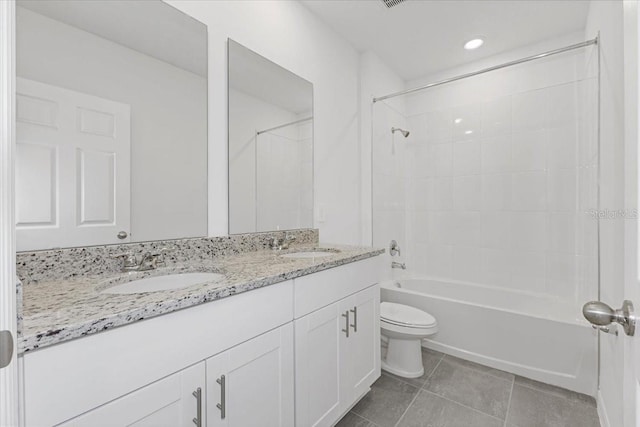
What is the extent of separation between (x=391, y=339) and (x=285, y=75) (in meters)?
1.97

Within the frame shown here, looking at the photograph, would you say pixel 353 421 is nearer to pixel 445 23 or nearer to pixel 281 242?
pixel 281 242

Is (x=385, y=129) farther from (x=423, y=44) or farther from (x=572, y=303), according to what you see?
(x=572, y=303)

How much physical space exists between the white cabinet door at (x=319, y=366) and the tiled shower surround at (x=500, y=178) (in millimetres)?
1383

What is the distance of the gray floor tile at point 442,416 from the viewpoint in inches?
60.2

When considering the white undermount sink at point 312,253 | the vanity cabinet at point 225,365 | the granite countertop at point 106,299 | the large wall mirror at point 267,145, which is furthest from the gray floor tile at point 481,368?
the granite countertop at point 106,299

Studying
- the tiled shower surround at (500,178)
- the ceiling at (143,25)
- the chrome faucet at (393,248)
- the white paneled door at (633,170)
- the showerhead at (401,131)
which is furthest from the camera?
the showerhead at (401,131)

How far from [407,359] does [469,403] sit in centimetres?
42

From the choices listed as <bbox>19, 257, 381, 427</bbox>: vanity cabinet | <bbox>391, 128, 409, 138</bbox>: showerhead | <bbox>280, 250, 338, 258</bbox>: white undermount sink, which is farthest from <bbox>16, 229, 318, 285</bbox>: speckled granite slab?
<bbox>391, 128, 409, 138</bbox>: showerhead

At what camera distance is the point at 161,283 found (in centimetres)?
114

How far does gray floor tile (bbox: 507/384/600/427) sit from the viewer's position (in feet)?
5.03

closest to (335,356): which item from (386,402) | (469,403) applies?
(386,402)

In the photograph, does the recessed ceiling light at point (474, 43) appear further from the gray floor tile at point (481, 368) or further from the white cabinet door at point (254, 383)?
the white cabinet door at point (254, 383)

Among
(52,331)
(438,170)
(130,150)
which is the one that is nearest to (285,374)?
(52,331)

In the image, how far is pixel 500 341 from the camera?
2.04 metres
